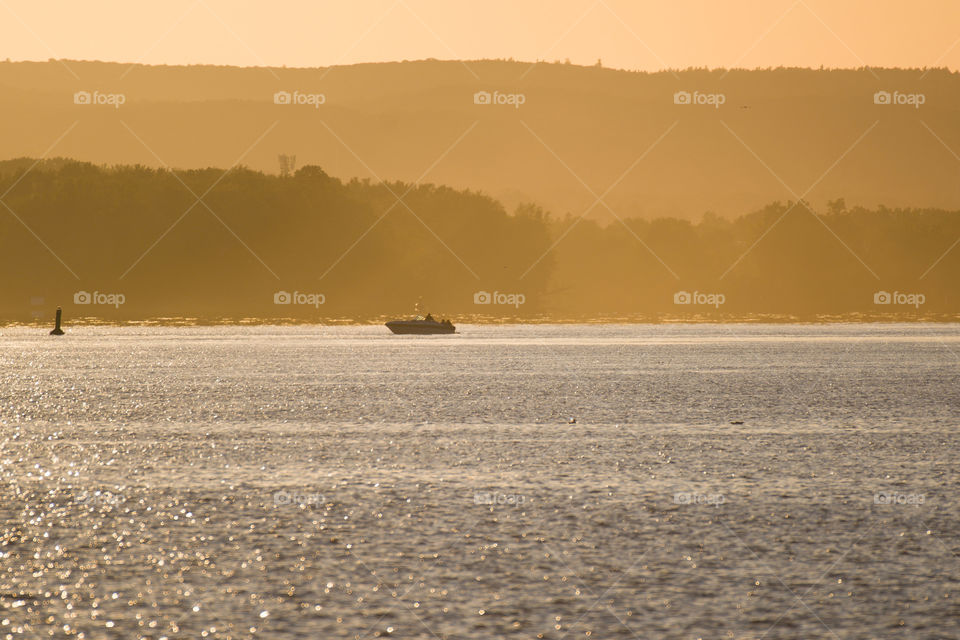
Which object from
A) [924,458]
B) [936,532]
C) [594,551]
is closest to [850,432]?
[924,458]

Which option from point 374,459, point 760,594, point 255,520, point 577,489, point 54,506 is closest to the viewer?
point 760,594

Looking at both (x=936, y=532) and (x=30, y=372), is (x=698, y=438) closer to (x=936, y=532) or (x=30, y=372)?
(x=936, y=532)

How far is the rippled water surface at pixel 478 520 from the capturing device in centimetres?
2130

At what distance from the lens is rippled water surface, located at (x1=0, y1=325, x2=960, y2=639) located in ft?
69.9

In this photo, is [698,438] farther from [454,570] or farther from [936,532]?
[454,570]

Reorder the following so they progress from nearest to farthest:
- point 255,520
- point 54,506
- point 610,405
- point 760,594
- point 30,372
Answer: point 760,594, point 255,520, point 54,506, point 610,405, point 30,372

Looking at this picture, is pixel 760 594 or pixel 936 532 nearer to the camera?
pixel 760 594

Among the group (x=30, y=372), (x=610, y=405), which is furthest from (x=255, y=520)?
(x=30, y=372)

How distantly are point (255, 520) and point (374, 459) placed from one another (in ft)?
42.3

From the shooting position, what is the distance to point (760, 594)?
2266 centimetres

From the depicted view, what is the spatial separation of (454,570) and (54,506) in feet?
40.3

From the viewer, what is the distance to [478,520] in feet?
98.2

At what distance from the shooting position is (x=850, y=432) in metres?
53.9

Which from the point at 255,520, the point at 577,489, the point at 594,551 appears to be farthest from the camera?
the point at 577,489
